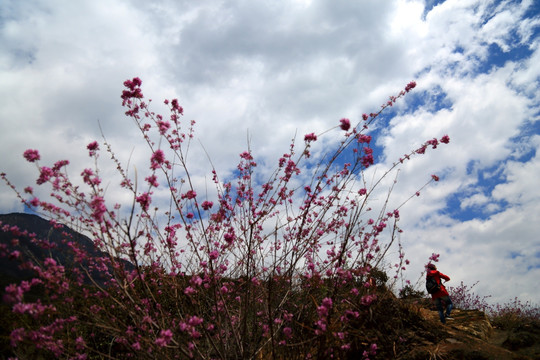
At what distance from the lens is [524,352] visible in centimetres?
484

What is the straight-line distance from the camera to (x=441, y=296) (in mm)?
6754

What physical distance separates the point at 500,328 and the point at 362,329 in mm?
5661

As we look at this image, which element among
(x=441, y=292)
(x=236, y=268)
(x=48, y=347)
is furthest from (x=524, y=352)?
(x=48, y=347)

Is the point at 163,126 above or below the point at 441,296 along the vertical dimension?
above

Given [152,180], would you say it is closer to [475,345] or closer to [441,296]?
[475,345]

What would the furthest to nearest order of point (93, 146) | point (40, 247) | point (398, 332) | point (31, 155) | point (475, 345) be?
point (398, 332)
point (475, 345)
point (93, 146)
point (40, 247)
point (31, 155)

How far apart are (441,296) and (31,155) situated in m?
7.66

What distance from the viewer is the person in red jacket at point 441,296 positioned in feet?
21.9

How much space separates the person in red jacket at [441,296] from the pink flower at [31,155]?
726 centimetres

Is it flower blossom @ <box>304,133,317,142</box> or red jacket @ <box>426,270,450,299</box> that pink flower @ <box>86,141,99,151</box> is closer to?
flower blossom @ <box>304,133,317,142</box>

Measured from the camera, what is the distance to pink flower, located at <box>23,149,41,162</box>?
2.90 metres

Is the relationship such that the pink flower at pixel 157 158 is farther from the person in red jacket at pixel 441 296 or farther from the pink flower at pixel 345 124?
the person in red jacket at pixel 441 296

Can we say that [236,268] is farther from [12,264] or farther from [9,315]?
[9,315]

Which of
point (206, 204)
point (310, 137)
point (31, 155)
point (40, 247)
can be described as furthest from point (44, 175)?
point (310, 137)
